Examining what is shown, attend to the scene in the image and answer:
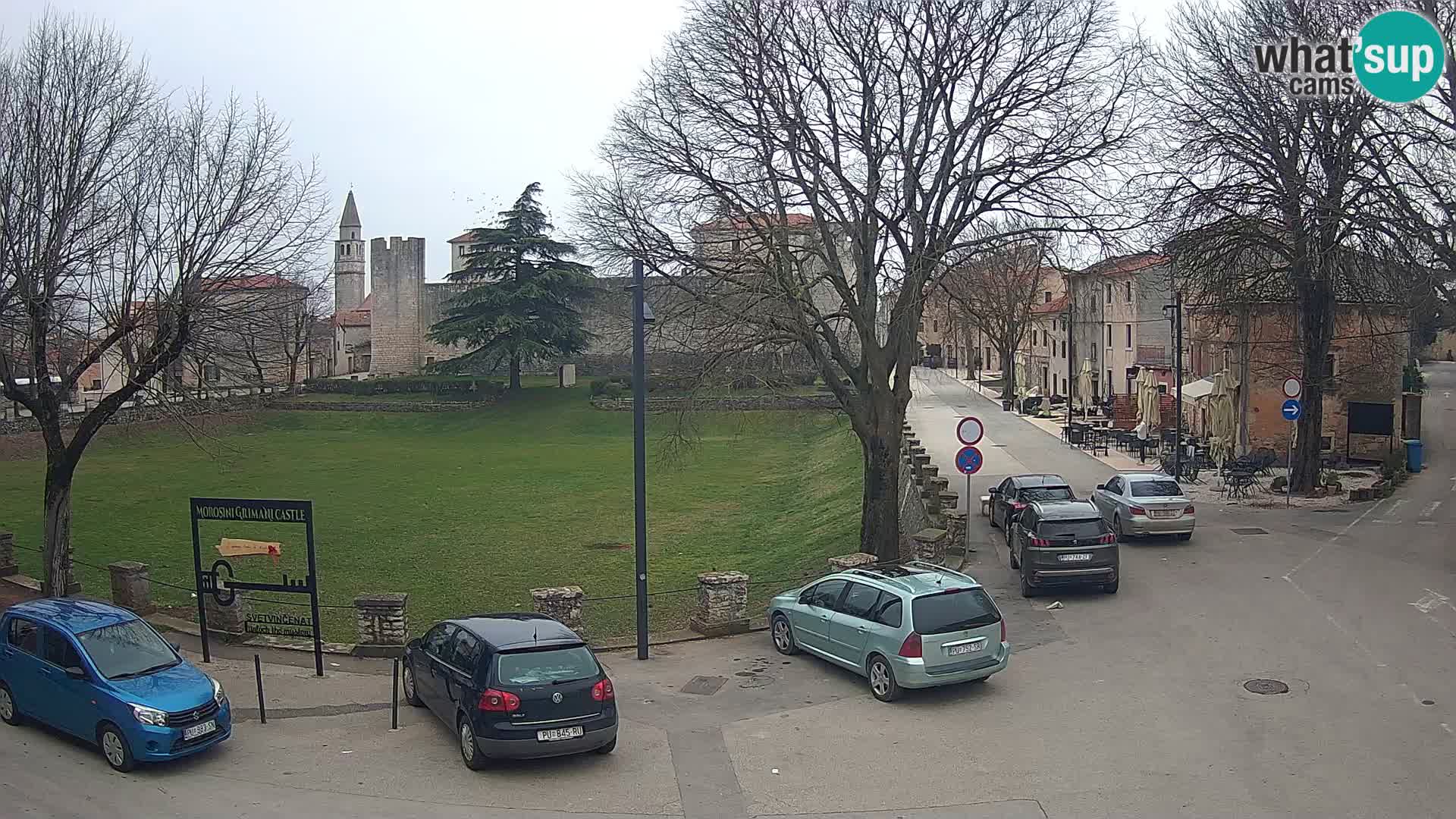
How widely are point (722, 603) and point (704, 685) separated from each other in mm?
2796

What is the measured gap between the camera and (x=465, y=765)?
1144 cm

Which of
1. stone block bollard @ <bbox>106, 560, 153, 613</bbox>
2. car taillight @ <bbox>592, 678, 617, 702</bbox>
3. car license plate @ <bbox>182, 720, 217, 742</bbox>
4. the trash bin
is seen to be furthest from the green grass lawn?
the trash bin

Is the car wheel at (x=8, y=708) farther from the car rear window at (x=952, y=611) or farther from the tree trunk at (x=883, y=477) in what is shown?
the tree trunk at (x=883, y=477)

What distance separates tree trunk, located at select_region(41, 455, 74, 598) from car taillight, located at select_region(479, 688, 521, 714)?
1208 cm

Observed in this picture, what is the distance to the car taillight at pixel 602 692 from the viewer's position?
1117 cm

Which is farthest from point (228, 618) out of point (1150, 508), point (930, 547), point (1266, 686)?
point (1150, 508)

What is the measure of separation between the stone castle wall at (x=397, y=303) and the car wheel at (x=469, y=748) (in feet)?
269

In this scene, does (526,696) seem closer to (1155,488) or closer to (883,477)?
(883,477)

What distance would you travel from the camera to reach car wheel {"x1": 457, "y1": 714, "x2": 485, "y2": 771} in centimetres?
1113

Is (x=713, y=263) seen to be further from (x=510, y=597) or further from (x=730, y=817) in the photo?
Result: (x=730, y=817)

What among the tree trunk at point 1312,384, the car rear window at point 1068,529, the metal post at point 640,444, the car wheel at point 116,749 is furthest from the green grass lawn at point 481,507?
the tree trunk at point 1312,384

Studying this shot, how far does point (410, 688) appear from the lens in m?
13.5

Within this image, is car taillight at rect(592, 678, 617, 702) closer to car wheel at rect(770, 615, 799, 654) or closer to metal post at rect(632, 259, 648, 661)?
metal post at rect(632, 259, 648, 661)

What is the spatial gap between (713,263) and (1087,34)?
26.2 feet
